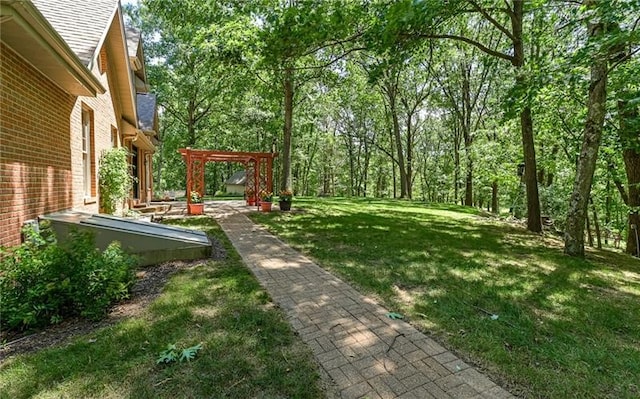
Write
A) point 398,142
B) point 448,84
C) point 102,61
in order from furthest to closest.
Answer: point 398,142 → point 448,84 → point 102,61

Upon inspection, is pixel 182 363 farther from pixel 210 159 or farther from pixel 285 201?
pixel 210 159

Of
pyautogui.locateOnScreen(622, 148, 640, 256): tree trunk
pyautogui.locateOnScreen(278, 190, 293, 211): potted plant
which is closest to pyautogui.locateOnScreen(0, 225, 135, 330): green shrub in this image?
pyautogui.locateOnScreen(278, 190, 293, 211): potted plant

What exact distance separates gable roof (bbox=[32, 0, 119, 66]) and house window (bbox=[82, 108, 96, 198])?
1.81 m

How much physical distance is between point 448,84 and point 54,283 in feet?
72.8

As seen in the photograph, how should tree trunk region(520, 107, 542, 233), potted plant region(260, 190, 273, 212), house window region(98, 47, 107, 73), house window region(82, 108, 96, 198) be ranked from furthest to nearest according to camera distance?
potted plant region(260, 190, 273, 212) < tree trunk region(520, 107, 542, 233) < house window region(98, 47, 107, 73) < house window region(82, 108, 96, 198)

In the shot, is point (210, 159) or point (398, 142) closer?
point (210, 159)

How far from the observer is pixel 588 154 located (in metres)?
6.15

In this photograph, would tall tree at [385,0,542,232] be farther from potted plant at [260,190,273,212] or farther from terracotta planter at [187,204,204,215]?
terracotta planter at [187,204,204,215]

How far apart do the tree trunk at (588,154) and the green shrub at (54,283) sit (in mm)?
7863

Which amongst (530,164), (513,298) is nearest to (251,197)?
(530,164)

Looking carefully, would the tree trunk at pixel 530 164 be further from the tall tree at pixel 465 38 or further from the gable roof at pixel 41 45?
the gable roof at pixel 41 45

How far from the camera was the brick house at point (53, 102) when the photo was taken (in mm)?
3797

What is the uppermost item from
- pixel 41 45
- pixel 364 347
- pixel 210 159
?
pixel 41 45

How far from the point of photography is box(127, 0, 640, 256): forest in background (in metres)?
6.19
